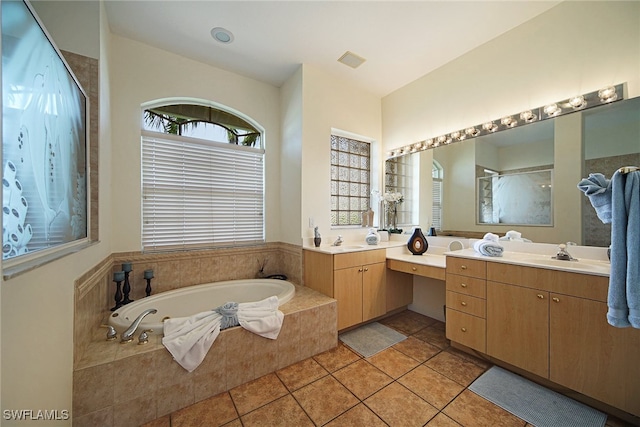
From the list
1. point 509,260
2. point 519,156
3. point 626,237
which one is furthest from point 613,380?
point 519,156

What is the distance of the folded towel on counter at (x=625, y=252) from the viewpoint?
3.63 ft

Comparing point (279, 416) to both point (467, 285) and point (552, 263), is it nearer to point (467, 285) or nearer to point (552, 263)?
point (467, 285)

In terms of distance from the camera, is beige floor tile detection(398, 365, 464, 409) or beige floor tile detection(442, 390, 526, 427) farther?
beige floor tile detection(398, 365, 464, 409)

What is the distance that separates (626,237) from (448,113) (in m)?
2.01

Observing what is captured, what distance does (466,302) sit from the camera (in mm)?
1993

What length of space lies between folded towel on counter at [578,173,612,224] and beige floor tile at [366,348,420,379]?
5.44 ft

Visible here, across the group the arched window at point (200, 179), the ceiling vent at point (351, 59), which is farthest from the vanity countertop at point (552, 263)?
the arched window at point (200, 179)

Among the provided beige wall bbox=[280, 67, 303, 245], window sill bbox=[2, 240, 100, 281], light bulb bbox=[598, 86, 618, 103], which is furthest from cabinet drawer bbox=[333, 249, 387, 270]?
light bulb bbox=[598, 86, 618, 103]

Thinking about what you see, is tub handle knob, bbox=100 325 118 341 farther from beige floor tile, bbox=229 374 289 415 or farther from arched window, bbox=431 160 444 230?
arched window, bbox=431 160 444 230

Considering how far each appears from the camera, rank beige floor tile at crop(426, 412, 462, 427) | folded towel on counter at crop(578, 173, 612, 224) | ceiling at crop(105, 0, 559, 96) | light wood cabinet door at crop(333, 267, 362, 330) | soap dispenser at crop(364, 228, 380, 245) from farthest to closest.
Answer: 1. soap dispenser at crop(364, 228, 380, 245)
2. light wood cabinet door at crop(333, 267, 362, 330)
3. ceiling at crop(105, 0, 559, 96)
4. beige floor tile at crop(426, 412, 462, 427)
5. folded towel on counter at crop(578, 173, 612, 224)

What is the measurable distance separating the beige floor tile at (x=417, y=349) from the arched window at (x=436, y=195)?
1.32m

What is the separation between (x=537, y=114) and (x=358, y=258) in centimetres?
211

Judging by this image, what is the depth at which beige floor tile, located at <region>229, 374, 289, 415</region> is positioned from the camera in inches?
60.2

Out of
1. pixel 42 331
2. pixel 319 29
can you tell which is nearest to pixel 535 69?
pixel 319 29
